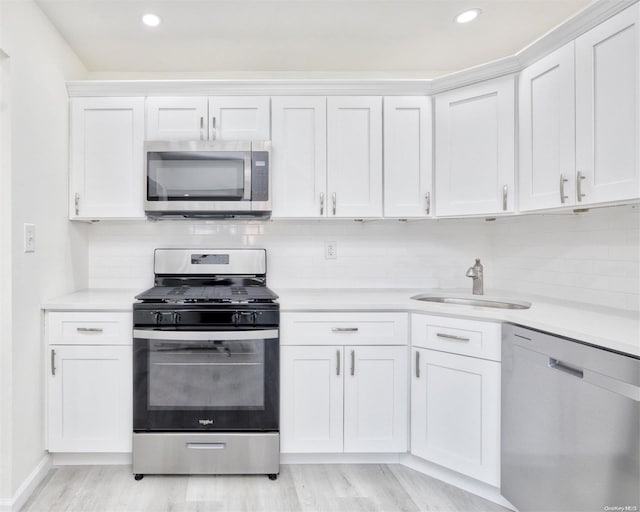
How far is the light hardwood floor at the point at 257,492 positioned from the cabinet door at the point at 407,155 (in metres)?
1.47

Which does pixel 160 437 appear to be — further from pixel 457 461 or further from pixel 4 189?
pixel 457 461

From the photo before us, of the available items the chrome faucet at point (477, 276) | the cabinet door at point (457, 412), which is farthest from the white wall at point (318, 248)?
the cabinet door at point (457, 412)

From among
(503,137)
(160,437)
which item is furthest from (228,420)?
(503,137)

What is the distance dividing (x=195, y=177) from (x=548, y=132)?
6.12ft

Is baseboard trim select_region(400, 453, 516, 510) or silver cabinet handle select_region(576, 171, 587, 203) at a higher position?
silver cabinet handle select_region(576, 171, 587, 203)

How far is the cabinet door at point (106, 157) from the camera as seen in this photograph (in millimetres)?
2145

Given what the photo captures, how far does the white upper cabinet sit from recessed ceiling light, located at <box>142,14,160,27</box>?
1.21 ft

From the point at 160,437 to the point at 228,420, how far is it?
1.14ft

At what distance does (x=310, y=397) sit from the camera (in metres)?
1.90

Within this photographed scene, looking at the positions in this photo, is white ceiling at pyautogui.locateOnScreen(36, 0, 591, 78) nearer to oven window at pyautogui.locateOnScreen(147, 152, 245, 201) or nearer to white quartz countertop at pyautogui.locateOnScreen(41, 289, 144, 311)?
oven window at pyautogui.locateOnScreen(147, 152, 245, 201)

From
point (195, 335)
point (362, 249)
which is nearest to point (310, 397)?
point (195, 335)

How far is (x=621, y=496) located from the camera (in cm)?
115

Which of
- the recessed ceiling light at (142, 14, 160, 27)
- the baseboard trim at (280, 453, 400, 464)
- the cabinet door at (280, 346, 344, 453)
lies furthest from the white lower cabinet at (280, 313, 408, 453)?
the recessed ceiling light at (142, 14, 160, 27)

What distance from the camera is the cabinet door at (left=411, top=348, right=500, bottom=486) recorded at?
1.68 metres
